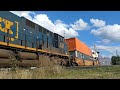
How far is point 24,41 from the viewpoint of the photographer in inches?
654

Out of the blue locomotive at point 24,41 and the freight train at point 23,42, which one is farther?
the blue locomotive at point 24,41

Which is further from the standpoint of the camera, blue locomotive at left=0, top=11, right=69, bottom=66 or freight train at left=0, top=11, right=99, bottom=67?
blue locomotive at left=0, top=11, right=69, bottom=66

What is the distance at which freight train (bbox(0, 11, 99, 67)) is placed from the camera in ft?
45.1

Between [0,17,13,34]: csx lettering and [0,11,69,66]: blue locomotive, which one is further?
[0,11,69,66]: blue locomotive

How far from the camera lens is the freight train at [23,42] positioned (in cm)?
1375

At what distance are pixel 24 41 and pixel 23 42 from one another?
182 mm

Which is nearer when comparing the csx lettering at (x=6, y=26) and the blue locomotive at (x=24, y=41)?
the csx lettering at (x=6, y=26)

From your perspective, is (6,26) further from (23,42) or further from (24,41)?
(24,41)
